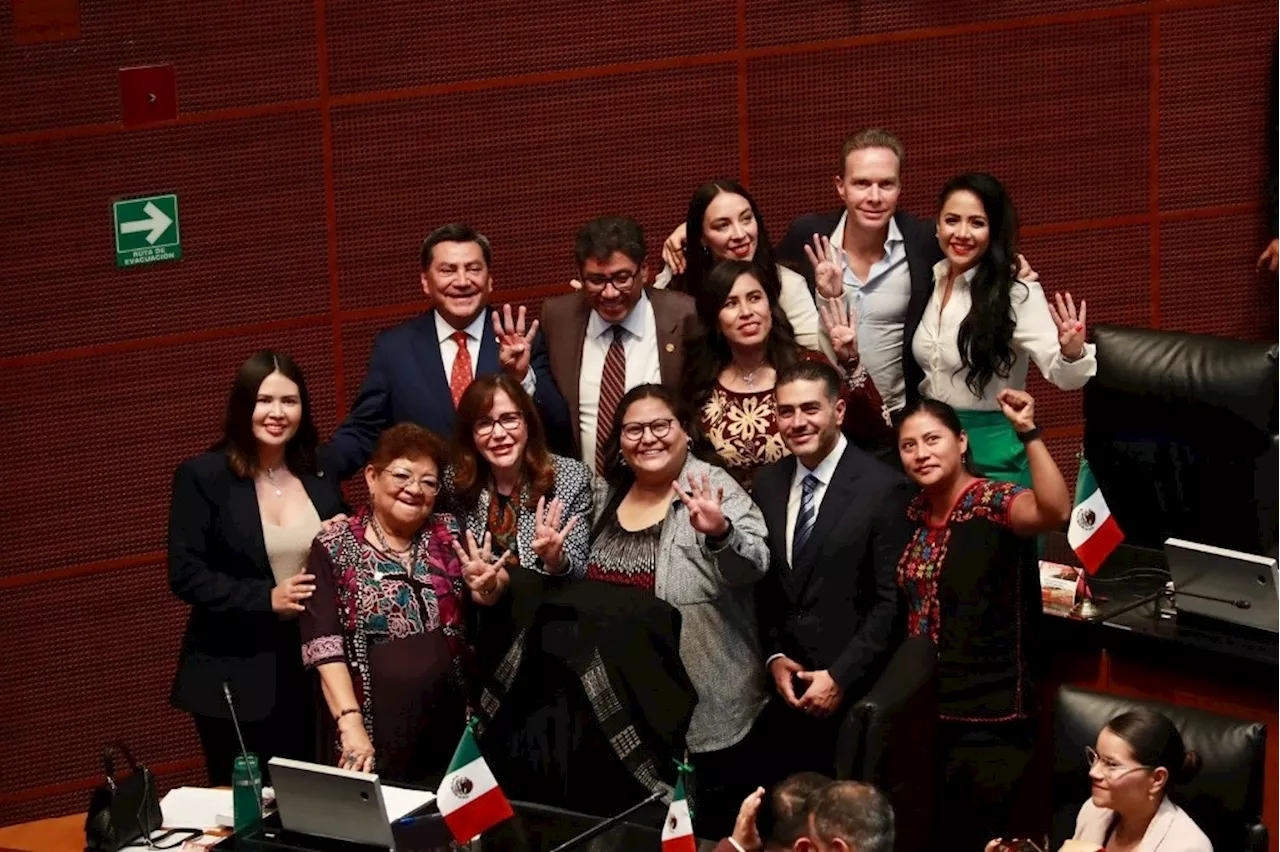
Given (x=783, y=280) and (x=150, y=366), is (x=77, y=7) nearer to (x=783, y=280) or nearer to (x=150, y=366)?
(x=150, y=366)

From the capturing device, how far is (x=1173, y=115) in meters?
7.87

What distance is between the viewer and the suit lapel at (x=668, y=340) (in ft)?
19.5

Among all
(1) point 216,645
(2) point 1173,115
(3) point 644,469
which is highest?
(2) point 1173,115

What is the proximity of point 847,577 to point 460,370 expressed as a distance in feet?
4.15

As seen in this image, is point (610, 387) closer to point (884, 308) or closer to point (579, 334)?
point (579, 334)

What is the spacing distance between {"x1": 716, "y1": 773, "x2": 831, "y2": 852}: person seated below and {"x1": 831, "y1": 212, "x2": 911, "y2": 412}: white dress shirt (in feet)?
6.38

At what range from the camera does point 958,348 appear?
19.7ft

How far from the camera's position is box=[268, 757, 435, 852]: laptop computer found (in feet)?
15.8

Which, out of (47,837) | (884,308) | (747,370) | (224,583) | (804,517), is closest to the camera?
(47,837)

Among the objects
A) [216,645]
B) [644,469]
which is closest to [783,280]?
[644,469]

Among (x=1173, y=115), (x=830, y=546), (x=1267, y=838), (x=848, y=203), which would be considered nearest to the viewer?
(x=1267, y=838)

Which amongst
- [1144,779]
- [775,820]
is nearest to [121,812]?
[775,820]

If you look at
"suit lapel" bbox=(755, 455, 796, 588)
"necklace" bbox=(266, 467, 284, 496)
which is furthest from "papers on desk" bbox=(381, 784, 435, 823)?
"suit lapel" bbox=(755, 455, 796, 588)

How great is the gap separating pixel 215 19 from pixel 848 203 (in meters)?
2.04
